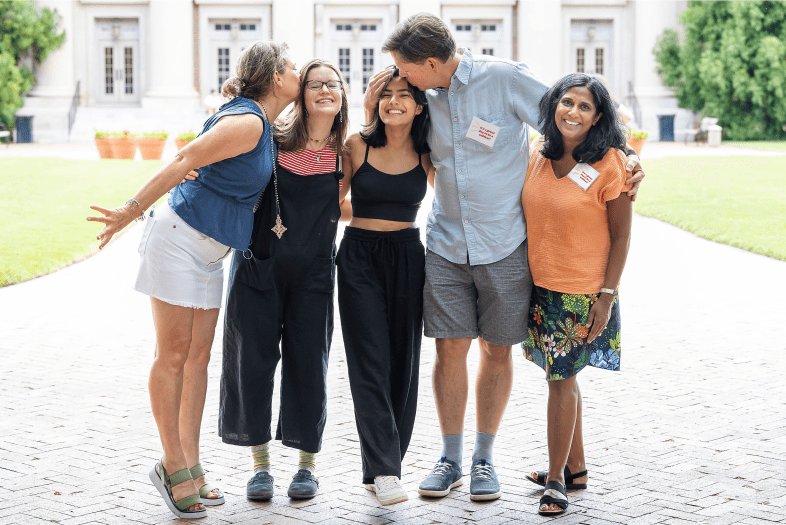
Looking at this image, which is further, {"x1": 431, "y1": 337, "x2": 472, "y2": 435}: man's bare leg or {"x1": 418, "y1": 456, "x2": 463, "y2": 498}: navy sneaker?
{"x1": 431, "y1": 337, "x2": 472, "y2": 435}: man's bare leg

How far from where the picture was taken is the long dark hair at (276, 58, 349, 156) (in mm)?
4008

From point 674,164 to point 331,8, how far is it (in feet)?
63.1

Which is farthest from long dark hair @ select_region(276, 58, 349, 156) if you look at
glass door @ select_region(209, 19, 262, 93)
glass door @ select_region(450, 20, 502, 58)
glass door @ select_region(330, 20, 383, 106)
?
glass door @ select_region(450, 20, 502, 58)

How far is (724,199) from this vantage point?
A: 17.8 metres

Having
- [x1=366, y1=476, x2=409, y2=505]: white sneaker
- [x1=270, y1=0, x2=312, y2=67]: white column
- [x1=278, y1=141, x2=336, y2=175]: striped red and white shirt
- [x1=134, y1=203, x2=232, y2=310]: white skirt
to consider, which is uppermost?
[x1=270, y1=0, x2=312, y2=67]: white column

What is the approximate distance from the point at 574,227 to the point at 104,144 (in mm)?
24178

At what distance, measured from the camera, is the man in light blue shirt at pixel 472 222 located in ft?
13.4

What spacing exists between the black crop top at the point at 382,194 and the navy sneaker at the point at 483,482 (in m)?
1.21

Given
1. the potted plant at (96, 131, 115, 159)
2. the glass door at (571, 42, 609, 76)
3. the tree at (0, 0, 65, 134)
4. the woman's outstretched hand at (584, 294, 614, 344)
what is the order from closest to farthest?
1. the woman's outstretched hand at (584, 294, 614, 344)
2. the potted plant at (96, 131, 115, 159)
3. the tree at (0, 0, 65, 134)
4. the glass door at (571, 42, 609, 76)

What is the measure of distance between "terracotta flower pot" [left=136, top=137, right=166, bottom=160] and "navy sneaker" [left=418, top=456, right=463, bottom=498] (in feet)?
74.4

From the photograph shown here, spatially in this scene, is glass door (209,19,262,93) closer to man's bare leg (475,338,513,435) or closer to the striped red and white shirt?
the striped red and white shirt

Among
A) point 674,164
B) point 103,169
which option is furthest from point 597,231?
point 674,164

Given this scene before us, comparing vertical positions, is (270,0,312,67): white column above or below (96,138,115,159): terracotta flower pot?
above

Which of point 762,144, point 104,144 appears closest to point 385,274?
point 104,144
